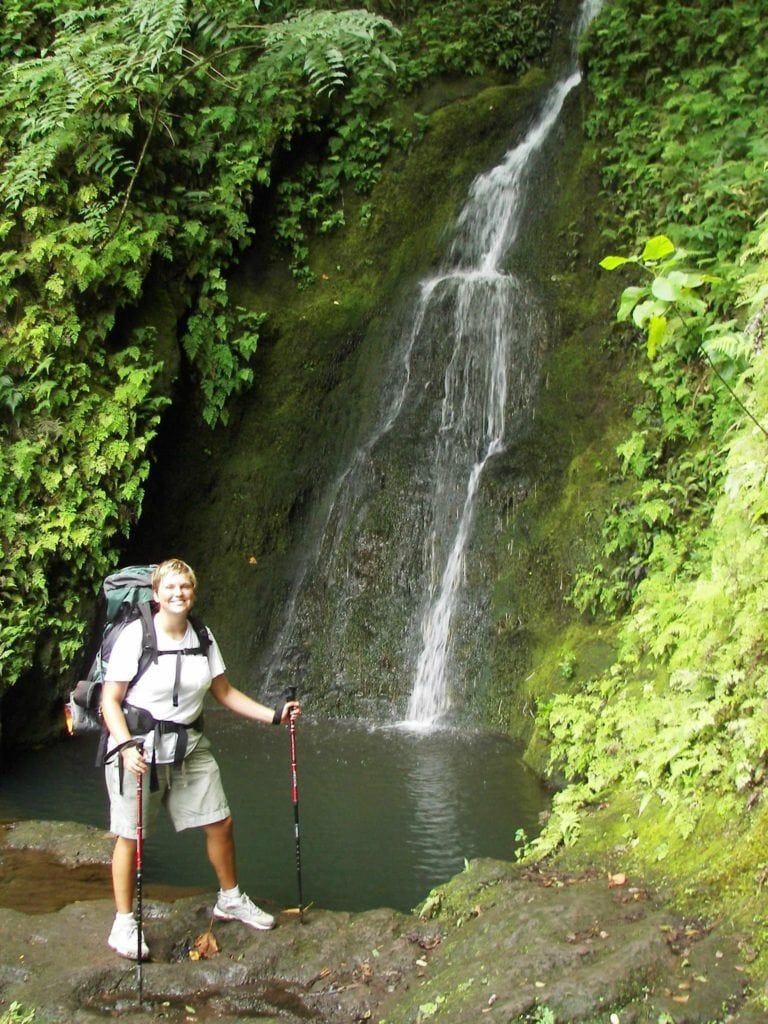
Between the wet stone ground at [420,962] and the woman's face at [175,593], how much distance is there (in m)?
1.64

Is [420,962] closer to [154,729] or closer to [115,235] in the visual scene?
[154,729]

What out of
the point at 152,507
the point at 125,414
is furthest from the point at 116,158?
the point at 152,507

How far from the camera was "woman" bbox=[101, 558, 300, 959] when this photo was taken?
4.29 metres

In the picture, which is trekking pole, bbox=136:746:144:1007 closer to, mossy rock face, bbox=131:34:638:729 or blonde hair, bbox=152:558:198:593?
blonde hair, bbox=152:558:198:593

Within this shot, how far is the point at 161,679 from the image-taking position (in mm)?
4363

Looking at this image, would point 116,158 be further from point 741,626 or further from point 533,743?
point 741,626

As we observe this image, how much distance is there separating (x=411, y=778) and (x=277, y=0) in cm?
993

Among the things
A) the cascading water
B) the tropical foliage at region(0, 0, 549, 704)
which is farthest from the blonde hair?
the cascading water

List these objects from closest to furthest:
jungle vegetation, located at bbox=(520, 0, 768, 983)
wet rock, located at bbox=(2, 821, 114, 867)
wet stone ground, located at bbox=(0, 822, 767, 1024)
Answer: wet stone ground, located at bbox=(0, 822, 767, 1024) → jungle vegetation, located at bbox=(520, 0, 768, 983) → wet rock, located at bbox=(2, 821, 114, 867)

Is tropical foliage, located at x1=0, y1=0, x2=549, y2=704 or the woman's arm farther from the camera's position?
tropical foliage, located at x1=0, y1=0, x2=549, y2=704

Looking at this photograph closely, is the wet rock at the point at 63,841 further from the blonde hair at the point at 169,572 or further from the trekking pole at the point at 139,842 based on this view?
the blonde hair at the point at 169,572

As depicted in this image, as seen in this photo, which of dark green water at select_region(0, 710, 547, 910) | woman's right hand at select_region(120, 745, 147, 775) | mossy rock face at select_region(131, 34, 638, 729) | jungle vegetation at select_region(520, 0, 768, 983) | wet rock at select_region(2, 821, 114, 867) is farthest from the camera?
mossy rock face at select_region(131, 34, 638, 729)

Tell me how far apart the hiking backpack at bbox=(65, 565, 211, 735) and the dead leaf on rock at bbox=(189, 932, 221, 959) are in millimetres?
1178

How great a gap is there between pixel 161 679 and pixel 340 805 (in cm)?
348
